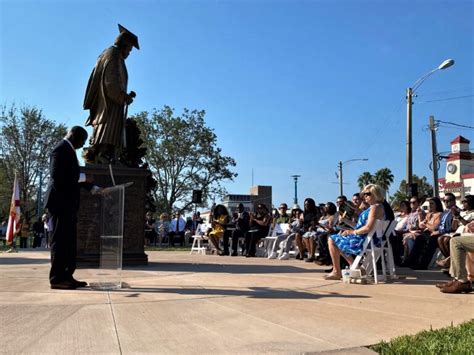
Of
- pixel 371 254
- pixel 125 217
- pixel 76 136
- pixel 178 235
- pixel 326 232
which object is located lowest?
pixel 178 235

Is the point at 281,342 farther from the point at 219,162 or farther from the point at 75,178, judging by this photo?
the point at 219,162

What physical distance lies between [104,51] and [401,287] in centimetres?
676

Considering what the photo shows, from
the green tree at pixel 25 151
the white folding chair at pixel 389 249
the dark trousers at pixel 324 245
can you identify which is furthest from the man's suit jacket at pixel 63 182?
the green tree at pixel 25 151

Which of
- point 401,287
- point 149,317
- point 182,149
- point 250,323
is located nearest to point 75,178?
point 149,317

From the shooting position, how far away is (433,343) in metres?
3.35

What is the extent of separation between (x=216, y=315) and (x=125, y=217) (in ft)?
15.6

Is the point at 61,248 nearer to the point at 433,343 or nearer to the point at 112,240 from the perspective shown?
the point at 112,240

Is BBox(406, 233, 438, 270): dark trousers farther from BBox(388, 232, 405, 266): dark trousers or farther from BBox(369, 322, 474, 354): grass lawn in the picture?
BBox(369, 322, 474, 354): grass lawn

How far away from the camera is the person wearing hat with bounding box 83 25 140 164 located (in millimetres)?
8836

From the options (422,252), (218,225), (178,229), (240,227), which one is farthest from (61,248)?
(178,229)

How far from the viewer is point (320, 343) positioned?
11.2 feet

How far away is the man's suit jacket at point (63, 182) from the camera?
230 inches

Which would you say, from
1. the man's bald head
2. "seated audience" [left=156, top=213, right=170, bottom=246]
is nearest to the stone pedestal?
the man's bald head

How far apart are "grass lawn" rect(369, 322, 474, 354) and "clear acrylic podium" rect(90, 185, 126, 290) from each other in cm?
377
